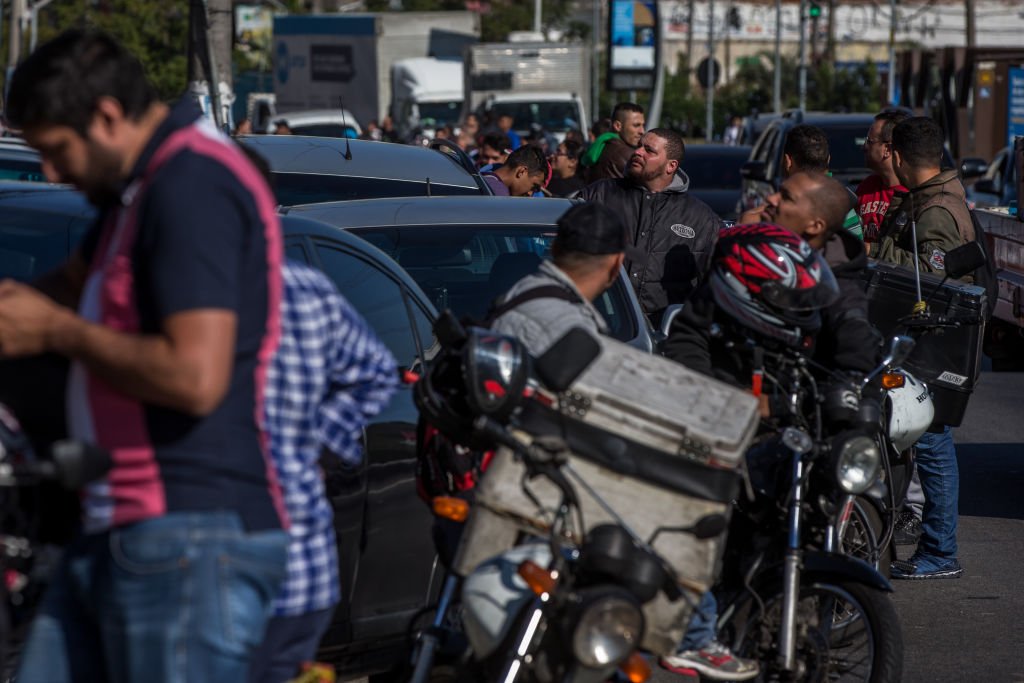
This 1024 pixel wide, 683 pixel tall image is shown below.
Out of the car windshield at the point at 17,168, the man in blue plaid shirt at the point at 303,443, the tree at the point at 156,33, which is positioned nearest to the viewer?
the man in blue plaid shirt at the point at 303,443

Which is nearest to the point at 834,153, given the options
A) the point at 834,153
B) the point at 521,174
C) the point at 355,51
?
the point at 834,153

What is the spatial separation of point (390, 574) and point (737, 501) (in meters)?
1.11

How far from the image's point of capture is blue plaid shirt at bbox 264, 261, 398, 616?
3221mm

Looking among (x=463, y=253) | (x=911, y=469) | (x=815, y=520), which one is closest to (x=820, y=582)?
(x=815, y=520)

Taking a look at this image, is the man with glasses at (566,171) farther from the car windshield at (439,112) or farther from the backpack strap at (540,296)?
the car windshield at (439,112)

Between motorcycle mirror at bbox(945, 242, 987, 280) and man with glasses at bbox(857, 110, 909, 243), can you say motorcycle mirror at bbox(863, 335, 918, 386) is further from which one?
man with glasses at bbox(857, 110, 909, 243)

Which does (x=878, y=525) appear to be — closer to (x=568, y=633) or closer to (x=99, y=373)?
(x=568, y=633)

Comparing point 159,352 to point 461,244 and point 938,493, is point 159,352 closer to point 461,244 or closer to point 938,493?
point 461,244

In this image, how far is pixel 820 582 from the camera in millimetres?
4789

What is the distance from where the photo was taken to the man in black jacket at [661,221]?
8.45m

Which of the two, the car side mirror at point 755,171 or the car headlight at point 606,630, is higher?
the car headlight at point 606,630

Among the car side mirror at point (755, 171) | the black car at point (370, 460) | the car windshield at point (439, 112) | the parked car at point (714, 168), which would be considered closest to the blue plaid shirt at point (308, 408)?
the black car at point (370, 460)

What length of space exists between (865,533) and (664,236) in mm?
3132

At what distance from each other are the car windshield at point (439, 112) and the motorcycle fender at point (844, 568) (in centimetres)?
3320
